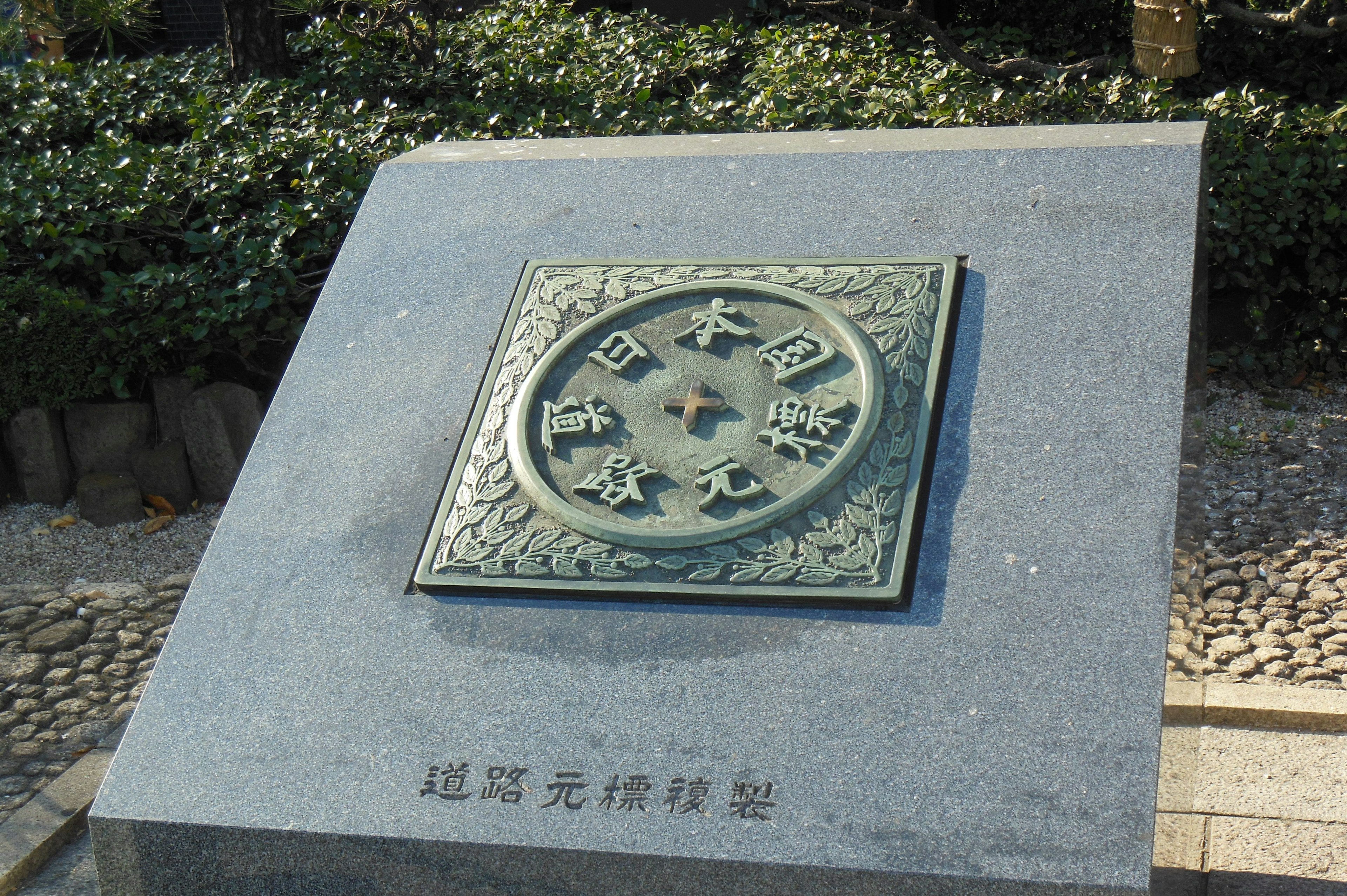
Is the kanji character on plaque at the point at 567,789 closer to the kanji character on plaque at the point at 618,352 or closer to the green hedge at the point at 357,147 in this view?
the kanji character on plaque at the point at 618,352

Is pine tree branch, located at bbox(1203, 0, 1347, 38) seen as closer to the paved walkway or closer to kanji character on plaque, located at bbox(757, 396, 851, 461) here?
the paved walkway

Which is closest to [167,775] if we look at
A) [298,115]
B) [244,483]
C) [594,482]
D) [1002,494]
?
[244,483]

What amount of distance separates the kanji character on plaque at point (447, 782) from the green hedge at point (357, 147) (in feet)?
9.51

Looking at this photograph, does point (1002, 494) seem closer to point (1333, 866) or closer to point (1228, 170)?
point (1333, 866)

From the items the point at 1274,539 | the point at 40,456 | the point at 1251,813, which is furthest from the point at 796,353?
the point at 40,456

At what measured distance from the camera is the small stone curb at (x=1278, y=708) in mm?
3234

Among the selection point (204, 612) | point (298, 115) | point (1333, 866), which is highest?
point (298, 115)

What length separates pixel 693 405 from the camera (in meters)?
2.58

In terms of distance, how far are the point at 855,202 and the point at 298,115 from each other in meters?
3.47

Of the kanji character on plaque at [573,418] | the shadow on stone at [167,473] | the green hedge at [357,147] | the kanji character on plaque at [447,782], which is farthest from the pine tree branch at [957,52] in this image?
the kanji character on plaque at [447,782]

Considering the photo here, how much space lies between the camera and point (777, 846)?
1945 millimetres

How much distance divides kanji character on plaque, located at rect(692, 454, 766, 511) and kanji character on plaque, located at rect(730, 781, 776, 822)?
58cm

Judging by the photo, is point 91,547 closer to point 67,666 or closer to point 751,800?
point 67,666

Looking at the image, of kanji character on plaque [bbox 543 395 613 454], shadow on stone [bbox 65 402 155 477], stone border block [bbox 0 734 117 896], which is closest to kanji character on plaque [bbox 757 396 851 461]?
kanji character on plaque [bbox 543 395 613 454]
